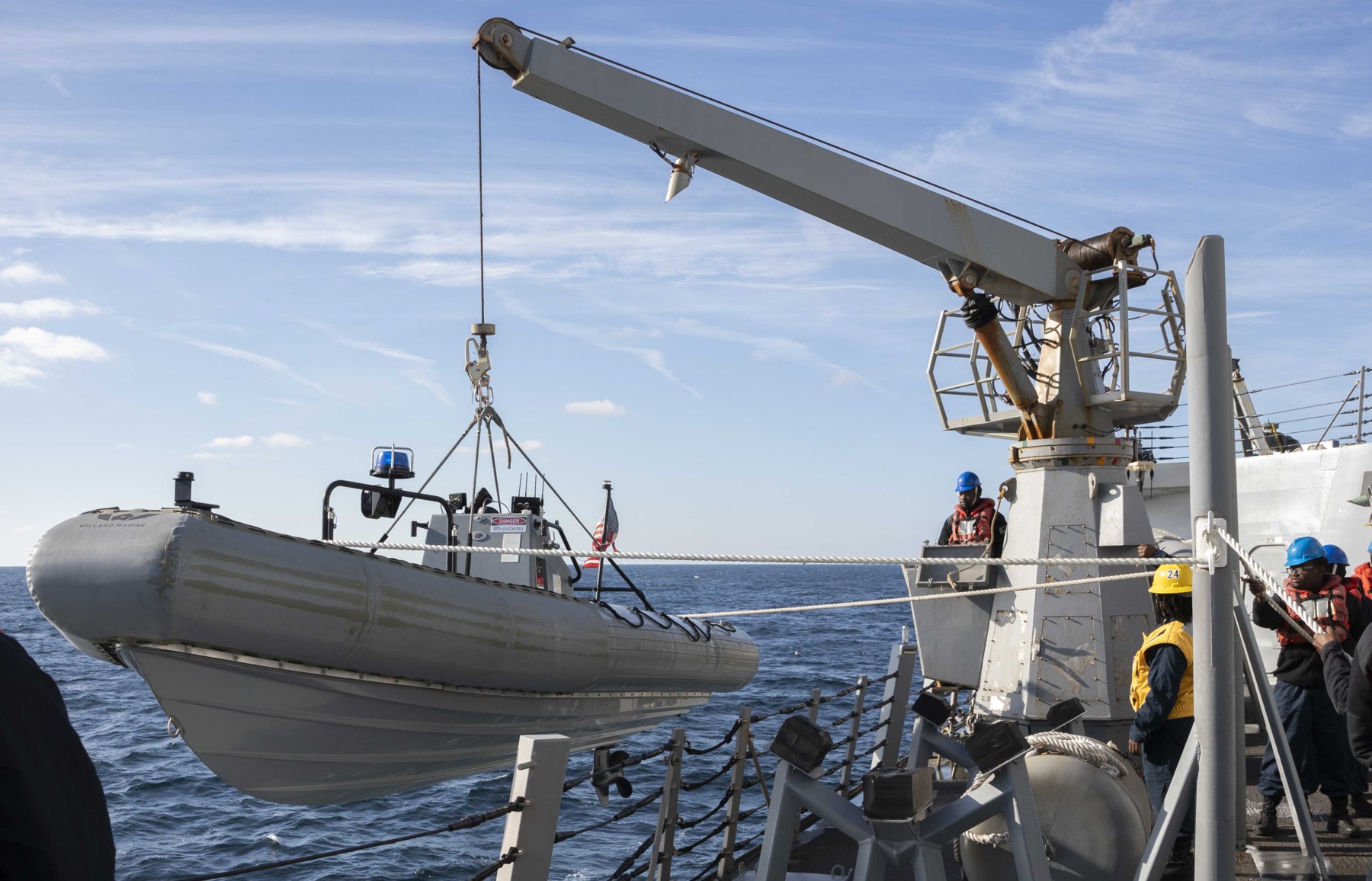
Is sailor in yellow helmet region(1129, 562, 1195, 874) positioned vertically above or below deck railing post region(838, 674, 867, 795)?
above

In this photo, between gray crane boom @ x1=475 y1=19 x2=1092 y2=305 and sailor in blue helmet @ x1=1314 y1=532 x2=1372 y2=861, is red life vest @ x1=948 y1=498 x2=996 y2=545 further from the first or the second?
sailor in blue helmet @ x1=1314 y1=532 x2=1372 y2=861

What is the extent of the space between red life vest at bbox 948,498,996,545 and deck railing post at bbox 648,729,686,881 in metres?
5.14

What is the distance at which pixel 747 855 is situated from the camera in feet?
17.4

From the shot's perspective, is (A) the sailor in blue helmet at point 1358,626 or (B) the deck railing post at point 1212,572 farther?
(A) the sailor in blue helmet at point 1358,626

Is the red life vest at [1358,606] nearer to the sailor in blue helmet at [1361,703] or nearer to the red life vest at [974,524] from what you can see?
the sailor in blue helmet at [1361,703]

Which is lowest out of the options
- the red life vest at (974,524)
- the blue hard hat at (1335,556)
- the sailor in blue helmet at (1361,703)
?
the sailor in blue helmet at (1361,703)

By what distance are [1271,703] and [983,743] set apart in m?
0.90

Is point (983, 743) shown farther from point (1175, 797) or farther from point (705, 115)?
point (705, 115)

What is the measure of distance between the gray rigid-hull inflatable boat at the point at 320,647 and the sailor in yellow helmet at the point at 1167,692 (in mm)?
3205

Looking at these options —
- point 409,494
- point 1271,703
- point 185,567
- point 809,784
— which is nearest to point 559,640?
point 409,494

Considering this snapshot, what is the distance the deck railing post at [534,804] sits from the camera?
2.97 metres

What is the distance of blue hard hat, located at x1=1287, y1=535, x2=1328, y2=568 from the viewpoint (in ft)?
15.0

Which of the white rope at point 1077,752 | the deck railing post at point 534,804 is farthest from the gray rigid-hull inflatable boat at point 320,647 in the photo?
the white rope at point 1077,752

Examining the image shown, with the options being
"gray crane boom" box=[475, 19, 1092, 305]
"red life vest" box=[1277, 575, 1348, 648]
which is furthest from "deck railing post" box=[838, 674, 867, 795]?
"gray crane boom" box=[475, 19, 1092, 305]
